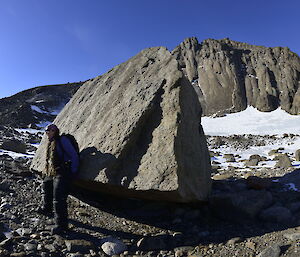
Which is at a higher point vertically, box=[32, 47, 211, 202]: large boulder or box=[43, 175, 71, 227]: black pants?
box=[32, 47, 211, 202]: large boulder

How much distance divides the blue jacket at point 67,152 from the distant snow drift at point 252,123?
3711 centimetres

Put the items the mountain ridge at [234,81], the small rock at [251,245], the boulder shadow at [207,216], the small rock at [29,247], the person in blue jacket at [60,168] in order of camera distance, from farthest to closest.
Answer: the mountain ridge at [234,81] → the boulder shadow at [207,216] → the person in blue jacket at [60,168] → the small rock at [251,245] → the small rock at [29,247]

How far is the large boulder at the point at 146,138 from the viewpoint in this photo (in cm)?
489

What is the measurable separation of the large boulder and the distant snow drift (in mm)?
35192

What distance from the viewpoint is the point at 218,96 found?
62.5 meters

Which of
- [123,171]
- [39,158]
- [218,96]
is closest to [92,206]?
[123,171]

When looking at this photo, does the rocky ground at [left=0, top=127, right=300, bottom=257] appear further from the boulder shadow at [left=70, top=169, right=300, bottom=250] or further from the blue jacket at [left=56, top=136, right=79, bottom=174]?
the blue jacket at [left=56, top=136, right=79, bottom=174]

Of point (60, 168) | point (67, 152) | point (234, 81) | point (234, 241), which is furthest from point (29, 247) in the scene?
point (234, 81)

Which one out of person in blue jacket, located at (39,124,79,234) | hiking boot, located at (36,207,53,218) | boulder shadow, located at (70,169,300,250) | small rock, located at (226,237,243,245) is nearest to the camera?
small rock, located at (226,237,243,245)

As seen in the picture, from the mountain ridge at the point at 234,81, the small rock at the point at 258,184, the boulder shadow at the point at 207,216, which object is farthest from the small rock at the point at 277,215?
the mountain ridge at the point at 234,81

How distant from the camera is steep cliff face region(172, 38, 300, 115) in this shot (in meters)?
57.2

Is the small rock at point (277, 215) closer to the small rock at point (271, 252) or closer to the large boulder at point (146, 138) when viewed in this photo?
the large boulder at point (146, 138)

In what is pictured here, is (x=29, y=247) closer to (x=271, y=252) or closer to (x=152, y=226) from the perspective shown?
(x=152, y=226)

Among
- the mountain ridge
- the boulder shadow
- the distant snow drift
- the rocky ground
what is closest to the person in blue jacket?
the rocky ground
